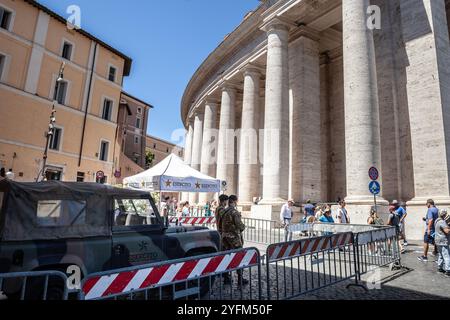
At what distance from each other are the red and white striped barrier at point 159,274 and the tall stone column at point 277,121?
39.0 feet

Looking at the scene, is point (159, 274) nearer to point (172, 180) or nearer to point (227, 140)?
point (172, 180)

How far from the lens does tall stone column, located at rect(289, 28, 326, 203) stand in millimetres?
16969

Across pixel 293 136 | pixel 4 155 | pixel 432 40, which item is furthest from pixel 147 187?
pixel 4 155

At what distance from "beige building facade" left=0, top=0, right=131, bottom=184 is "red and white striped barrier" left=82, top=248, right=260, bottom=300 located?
68.4ft

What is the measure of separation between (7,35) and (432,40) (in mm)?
25791

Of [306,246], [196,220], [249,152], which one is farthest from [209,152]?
[306,246]

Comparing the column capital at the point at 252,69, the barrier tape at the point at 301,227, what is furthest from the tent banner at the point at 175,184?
the column capital at the point at 252,69

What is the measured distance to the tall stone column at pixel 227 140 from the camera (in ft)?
81.0

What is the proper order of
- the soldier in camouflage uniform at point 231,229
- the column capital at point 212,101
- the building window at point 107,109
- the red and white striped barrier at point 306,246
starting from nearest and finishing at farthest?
the red and white striped barrier at point 306,246, the soldier in camouflage uniform at point 231,229, the building window at point 107,109, the column capital at point 212,101

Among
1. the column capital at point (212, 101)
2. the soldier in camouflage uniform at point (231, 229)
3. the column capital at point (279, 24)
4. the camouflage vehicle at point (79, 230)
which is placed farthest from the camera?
the column capital at point (212, 101)

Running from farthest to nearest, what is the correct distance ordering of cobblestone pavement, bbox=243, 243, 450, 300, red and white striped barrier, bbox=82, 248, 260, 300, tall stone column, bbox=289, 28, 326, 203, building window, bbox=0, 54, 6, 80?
building window, bbox=0, 54, 6, 80 → tall stone column, bbox=289, 28, 326, 203 → cobblestone pavement, bbox=243, 243, 450, 300 → red and white striped barrier, bbox=82, 248, 260, 300

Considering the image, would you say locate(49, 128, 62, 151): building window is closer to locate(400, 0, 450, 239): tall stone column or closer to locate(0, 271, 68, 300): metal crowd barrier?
locate(0, 271, 68, 300): metal crowd barrier

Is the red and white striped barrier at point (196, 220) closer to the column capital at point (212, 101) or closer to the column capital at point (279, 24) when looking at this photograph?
the column capital at point (279, 24)

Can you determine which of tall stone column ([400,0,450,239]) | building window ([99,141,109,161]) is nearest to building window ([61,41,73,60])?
building window ([99,141,109,161])
